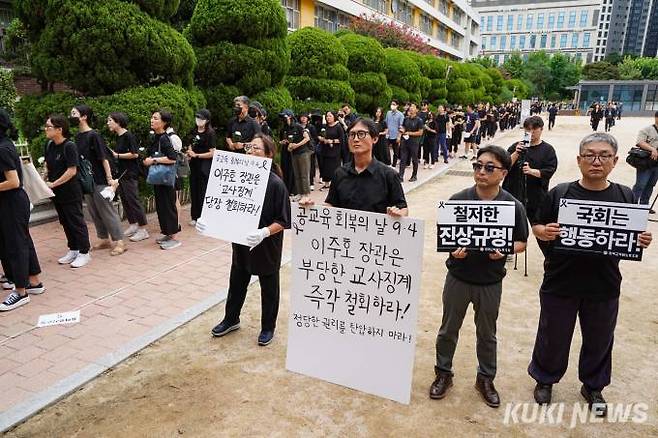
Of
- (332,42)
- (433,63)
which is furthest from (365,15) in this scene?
(332,42)

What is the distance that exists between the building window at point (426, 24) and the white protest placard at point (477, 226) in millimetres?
47658

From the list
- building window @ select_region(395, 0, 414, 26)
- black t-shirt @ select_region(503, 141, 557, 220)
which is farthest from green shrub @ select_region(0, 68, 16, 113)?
building window @ select_region(395, 0, 414, 26)

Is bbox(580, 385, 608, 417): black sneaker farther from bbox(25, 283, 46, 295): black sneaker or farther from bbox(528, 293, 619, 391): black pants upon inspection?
bbox(25, 283, 46, 295): black sneaker

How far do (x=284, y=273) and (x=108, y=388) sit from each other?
2747mm

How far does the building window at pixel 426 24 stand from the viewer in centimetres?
4717

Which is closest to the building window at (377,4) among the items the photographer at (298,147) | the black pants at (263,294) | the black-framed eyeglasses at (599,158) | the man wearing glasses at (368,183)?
the photographer at (298,147)

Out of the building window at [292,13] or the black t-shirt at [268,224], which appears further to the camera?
the building window at [292,13]

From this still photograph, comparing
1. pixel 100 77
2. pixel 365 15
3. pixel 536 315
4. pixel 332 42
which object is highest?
pixel 365 15

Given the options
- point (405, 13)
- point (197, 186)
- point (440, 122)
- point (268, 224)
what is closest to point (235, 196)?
point (268, 224)

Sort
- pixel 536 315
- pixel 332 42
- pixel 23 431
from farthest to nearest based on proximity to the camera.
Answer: pixel 332 42, pixel 536 315, pixel 23 431

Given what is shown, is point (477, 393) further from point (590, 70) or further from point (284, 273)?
point (590, 70)

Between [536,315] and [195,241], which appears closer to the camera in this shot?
[536,315]

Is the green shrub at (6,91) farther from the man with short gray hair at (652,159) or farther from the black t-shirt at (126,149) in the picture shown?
the man with short gray hair at (652,159)

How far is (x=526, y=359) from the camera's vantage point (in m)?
4.25
